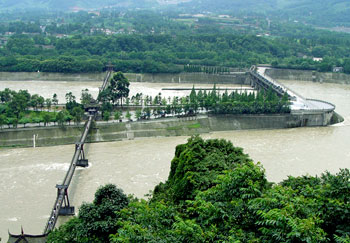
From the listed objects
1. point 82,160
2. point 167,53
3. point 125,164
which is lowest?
point 125,164

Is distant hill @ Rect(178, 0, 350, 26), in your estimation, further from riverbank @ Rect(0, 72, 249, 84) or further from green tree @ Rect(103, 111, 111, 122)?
green tree @ Rect(103, 111, 111, 122)

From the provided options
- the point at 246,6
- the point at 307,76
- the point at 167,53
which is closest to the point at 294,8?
the point at 246,6

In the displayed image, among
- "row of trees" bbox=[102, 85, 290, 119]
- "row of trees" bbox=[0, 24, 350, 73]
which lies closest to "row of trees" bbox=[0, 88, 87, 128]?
"row of trees" bbox=[102, 85, 290, 119]

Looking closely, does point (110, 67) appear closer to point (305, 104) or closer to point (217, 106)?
point (217, 106)

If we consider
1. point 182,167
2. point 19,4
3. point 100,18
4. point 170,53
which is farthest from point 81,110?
point 19,4

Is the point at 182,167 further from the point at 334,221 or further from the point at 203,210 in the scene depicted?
the point at 334,221

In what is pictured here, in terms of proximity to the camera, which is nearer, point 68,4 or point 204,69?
point 204,69

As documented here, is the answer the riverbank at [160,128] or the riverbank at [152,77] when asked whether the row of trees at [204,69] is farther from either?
the riverbank at [160,128]

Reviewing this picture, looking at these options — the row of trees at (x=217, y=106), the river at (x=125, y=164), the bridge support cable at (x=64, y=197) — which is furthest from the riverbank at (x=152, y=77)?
the bridge support cable at (x=64, y=197)
